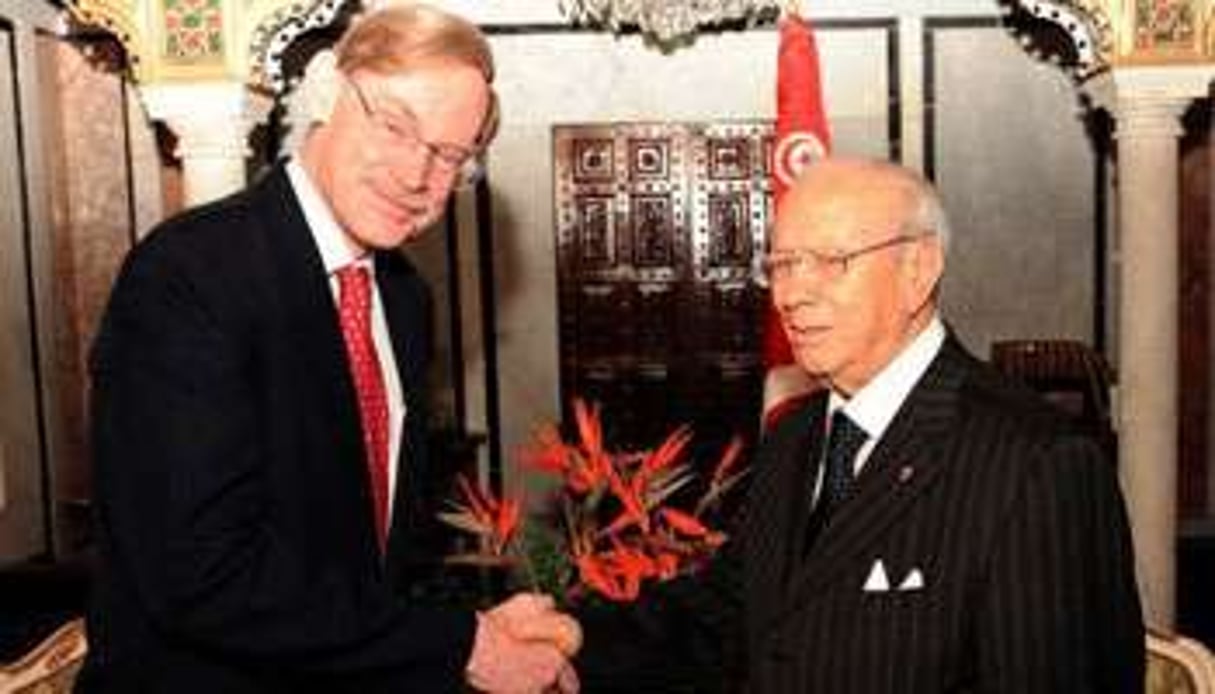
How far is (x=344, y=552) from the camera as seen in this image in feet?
6.25

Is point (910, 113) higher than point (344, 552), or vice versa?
point (910, 113)

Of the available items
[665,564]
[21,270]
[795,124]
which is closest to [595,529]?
[665,564]

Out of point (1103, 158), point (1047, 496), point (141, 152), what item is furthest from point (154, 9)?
point (1103, 158)

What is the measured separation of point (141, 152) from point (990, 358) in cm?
516

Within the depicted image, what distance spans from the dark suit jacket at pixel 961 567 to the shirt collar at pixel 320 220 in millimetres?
777

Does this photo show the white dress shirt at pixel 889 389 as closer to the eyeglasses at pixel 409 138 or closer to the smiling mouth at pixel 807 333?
the smiling mouth at pixel 807 333

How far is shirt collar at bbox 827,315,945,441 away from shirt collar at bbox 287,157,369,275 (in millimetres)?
763

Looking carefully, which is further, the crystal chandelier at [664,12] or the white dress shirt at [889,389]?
the crystal chandelier at [664,12]

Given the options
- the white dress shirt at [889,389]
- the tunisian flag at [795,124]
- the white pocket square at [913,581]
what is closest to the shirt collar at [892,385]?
the white dress shirt at [889,389]

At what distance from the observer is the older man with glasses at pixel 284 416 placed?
5.66ft

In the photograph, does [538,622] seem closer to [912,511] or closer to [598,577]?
[598,577]

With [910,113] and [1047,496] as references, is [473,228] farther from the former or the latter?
[1047,496]

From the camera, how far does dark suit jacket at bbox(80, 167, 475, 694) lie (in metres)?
1.72

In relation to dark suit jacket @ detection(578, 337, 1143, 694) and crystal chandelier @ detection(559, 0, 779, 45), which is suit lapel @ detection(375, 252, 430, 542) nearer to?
dark suit jacket @ detection(578, 337, 1143, 694)
